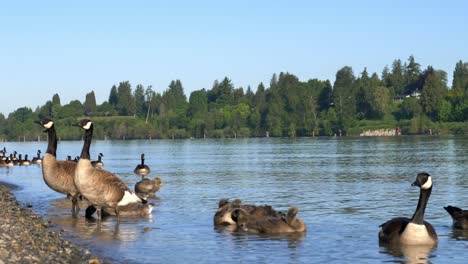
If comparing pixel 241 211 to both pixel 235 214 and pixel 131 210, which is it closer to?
pixel 235 214

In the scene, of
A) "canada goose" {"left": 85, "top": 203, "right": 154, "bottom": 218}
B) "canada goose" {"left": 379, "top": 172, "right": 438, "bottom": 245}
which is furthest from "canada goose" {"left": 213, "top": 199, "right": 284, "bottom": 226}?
"canada goose" {"left": 379, "top": 172, "right": 438, "bottom": 245}

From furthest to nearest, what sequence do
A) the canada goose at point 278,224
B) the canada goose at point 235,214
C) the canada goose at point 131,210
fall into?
the canada goose at point 131,210 → the canada goose at point 235,214 → the canada goose at point 278,224

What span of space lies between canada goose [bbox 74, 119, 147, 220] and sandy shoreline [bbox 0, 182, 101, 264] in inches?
63.0

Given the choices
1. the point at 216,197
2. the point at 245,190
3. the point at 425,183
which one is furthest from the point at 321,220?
the point at 245,190

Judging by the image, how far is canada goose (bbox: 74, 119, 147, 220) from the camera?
20.7m

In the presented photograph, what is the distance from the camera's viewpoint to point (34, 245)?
1594cm

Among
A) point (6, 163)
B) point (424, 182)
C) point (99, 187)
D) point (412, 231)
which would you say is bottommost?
point (6, 163)

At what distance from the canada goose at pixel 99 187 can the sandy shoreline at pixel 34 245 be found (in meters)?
1.60

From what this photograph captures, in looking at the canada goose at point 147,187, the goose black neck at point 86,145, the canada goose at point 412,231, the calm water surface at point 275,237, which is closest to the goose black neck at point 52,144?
the calm water surface at point 275,237

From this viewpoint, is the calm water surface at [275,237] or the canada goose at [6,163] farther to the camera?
the canada goose at [6,163]

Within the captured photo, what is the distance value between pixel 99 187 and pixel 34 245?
498 cm

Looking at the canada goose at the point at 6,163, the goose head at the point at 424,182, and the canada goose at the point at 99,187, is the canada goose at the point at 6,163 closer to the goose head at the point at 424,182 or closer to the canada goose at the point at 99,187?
the canada goose at the point at 99,187

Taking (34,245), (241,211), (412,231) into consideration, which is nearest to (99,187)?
(241,211)

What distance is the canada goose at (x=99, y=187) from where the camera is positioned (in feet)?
67.8
